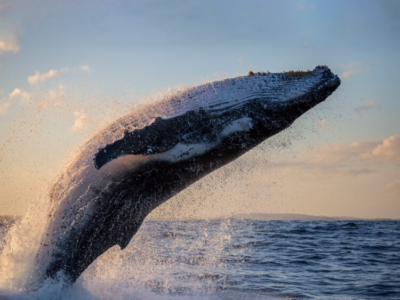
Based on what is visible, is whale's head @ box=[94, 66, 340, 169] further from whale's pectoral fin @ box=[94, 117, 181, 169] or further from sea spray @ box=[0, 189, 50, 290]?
Answer: sea spray @ box=[0, 189, 50, 290]

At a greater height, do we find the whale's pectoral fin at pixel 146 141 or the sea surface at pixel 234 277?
the whale's pectoral fin at pixel 146 141

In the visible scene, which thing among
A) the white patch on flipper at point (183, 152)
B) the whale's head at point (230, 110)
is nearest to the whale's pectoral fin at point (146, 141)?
the whale's head at point (230, 110)

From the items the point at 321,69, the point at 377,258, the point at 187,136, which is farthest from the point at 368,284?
the point at 187,136

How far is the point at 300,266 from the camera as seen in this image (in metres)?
15.1

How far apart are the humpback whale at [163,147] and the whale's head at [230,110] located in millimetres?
17

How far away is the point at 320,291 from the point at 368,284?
2.40 m

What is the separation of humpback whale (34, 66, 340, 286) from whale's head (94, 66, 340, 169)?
2 centimetres

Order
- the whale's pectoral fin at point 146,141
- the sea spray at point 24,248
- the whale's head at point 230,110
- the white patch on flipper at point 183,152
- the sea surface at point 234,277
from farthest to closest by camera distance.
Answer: the sea surface at point 234,277 < the sea spray at point 24,248 < the white patch on flipper at point 183,152 < the whale's head at point 230,110 < the whale's pectoral fin at point 146,141

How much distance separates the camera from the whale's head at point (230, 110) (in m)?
6.08

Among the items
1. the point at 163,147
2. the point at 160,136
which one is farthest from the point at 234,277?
the point at 160,136

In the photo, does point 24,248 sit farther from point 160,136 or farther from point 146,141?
point 160,136

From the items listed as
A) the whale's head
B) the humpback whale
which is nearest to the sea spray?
the humpback whale

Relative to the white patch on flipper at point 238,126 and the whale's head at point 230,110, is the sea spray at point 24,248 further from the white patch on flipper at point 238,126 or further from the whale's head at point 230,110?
the white patch on flipper at point 238,126

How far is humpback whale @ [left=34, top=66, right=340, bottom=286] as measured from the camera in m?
6.21
